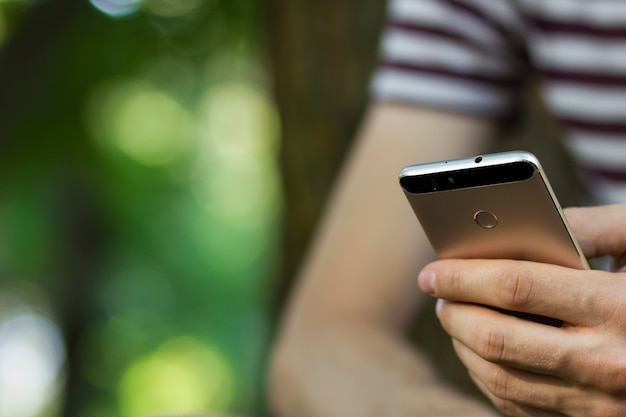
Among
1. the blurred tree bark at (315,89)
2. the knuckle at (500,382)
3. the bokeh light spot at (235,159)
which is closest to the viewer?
the knuckle at (500,382)

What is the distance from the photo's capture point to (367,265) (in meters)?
1.23

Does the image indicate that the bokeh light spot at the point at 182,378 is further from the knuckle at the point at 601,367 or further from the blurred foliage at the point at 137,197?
the knuckle at the point at 601,367

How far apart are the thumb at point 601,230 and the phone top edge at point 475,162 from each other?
139mm

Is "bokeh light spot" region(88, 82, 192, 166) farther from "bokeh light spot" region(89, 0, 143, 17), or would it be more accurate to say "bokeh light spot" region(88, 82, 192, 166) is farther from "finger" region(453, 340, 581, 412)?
"finger" region(453, 340, 581, 412)

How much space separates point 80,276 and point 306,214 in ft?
14.5

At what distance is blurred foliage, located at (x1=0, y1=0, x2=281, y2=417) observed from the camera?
435cm

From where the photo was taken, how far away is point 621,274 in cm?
69

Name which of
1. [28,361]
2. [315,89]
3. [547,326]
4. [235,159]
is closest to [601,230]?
[547,326]

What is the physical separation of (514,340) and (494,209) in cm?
10

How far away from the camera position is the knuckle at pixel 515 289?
668 mm

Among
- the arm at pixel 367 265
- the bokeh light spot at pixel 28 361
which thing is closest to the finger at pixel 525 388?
the arm at pixel 367 265

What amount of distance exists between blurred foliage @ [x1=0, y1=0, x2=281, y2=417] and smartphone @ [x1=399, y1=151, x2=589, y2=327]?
58.2 inches

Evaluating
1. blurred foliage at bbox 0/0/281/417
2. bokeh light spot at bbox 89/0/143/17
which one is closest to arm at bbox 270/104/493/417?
blurred foliage at bbox 0/0/281/417

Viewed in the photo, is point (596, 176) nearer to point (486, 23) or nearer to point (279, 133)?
point (486, 23)
